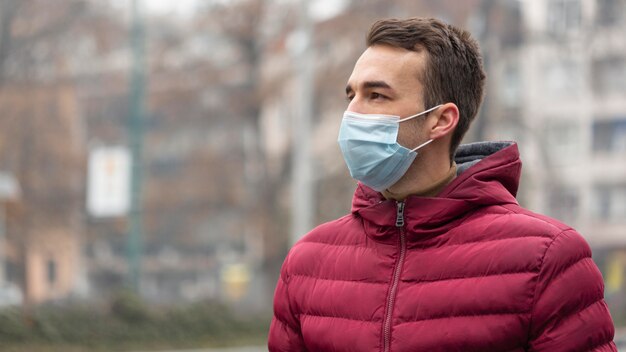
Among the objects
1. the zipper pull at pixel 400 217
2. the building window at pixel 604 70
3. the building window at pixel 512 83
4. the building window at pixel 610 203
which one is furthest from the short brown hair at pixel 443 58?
the building window at pixel 610 203

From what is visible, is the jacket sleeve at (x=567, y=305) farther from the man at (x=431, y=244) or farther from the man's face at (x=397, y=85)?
the man's face at (x=397, y=85)

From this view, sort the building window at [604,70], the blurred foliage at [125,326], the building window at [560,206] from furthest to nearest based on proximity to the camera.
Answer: the building window at [560,206], the building window at [604,70], the blurred foliage at [125,326]

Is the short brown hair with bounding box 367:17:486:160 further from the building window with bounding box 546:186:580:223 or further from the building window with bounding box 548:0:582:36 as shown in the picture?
the building window with bounding box 546:186:580:223

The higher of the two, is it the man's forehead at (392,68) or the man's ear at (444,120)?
the man's forehead at (392,68)

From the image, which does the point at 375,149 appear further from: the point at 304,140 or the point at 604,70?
the point at 604,70

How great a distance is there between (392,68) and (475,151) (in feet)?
1.04

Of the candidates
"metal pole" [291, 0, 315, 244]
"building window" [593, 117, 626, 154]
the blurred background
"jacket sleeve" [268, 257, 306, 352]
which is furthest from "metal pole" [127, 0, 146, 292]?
"building window" [593, 117, 626, 154]

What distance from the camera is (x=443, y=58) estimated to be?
9.37 ft

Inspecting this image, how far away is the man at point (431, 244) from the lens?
266 centimetres

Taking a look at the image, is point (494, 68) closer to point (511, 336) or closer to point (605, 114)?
point (605, 114)

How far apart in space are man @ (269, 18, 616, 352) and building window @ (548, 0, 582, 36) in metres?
29.2

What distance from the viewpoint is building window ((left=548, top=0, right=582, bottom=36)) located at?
32.8 meters

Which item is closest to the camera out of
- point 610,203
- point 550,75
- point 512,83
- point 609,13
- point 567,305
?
point 567,305

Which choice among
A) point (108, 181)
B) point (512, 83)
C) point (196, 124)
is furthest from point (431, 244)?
→ point (512, 83)
